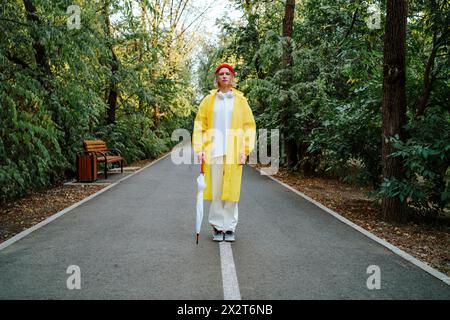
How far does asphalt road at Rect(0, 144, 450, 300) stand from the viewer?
393 cm

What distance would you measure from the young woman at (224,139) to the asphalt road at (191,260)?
0.70m

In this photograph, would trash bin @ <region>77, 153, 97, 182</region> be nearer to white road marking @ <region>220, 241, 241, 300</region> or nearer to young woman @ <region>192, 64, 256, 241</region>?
young woman @ <region>192, 64, 256, 241</region>

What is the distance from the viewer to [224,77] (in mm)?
5496

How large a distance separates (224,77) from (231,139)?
83 cm

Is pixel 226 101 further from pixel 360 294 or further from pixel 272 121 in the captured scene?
pixel 272 121

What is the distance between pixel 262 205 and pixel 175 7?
25.2 m

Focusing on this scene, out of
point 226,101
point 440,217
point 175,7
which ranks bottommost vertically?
point 440,217

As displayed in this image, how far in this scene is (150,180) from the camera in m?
13.2

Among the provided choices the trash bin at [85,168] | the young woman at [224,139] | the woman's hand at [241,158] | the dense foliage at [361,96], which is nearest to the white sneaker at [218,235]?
the young woman at [224,139]

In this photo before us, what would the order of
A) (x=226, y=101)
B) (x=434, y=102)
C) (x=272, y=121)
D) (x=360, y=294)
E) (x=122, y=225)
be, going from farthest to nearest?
(x=272, y=121)
(x=434, y=102)
(x=122, y=225)
(x=226, y=101)
(x=360, y=294)

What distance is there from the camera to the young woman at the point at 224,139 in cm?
556

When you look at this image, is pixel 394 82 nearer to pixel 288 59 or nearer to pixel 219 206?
pixel 219 206

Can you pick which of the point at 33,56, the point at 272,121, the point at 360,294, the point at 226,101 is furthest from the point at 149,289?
the point at 272,121

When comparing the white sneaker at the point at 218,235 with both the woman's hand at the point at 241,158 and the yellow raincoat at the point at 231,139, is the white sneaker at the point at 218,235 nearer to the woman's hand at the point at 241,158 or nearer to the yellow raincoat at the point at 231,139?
the yellow raincoat at the point at 231,139
